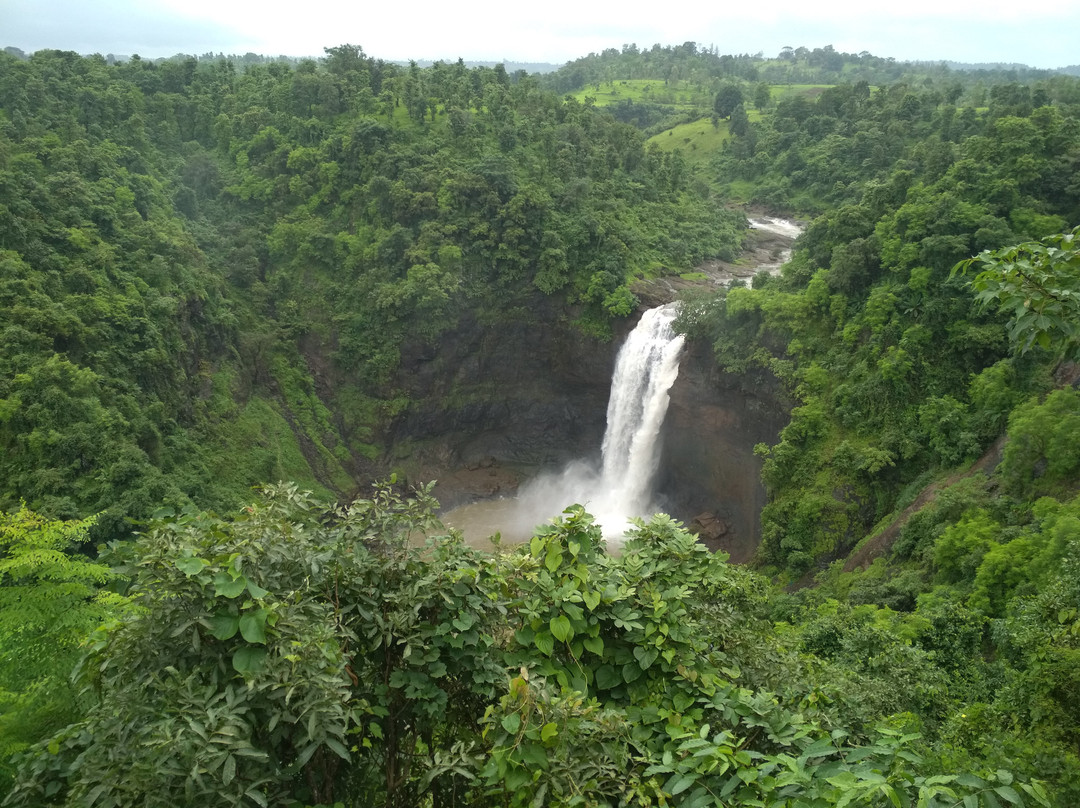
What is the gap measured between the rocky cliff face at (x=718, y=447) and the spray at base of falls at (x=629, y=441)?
79 cm

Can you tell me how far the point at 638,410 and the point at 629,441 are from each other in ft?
4.65

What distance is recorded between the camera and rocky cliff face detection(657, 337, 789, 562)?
959 inches

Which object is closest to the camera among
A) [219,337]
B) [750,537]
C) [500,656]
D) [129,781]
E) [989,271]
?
[129,781]

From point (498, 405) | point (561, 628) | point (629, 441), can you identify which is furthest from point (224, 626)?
point (498, 405)

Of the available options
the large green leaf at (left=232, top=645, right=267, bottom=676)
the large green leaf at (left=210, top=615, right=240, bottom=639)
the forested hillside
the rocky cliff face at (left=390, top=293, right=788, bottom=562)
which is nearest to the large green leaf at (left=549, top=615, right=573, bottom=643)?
the large green leaf at (left=232, top=645, right=267, bottom=676)

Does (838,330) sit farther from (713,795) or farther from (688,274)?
(713,795)

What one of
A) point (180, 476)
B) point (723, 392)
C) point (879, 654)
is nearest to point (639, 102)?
point (723, 392)

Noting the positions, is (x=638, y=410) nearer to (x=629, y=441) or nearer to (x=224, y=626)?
(x=629, y=441)

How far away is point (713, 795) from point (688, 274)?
101 ft

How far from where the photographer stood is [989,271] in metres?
4.61

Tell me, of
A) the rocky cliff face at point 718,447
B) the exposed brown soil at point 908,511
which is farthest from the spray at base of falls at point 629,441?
the exposed brown soil at point 908,511

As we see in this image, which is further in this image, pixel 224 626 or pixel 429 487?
pixel 429 487

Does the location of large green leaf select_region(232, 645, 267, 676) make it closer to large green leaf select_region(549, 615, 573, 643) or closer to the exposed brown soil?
large green leaf select_region(549, 615, 573, 643)

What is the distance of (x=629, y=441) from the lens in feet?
96.6
